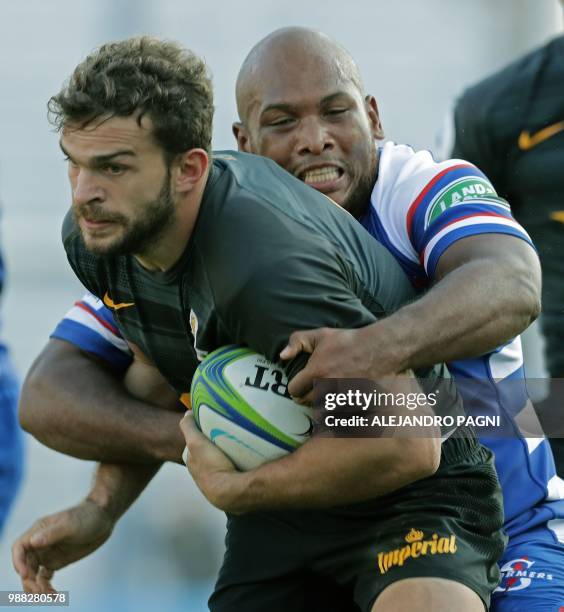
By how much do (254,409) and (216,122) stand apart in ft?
20.2

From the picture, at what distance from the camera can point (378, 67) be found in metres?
10.6

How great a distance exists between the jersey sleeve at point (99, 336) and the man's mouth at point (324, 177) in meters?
0.82

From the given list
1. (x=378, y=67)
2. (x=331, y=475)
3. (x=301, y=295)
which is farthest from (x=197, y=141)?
(x=378, y=67)

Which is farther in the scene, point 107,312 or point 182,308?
point 107,312

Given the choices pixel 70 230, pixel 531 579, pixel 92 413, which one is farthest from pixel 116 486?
pixel 531 579

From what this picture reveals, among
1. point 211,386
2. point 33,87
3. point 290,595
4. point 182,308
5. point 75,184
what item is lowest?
point 290,595

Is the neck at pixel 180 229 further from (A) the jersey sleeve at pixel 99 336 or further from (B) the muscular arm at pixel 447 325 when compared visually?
(A) the jersey sleeve at pixel 99 336

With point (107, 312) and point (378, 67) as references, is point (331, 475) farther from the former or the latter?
point (378, 67)

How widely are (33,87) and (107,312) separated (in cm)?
567

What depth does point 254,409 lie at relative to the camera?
11.0 ft

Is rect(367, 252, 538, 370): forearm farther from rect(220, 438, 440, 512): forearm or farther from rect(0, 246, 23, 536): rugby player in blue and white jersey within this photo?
rect(0, 246, 23, 536): rugby player in blue and white jersey

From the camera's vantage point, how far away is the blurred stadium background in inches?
321

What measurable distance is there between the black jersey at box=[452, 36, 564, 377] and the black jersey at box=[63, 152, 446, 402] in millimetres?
1537

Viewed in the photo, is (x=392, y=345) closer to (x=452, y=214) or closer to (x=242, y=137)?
(x=452, y=214)
